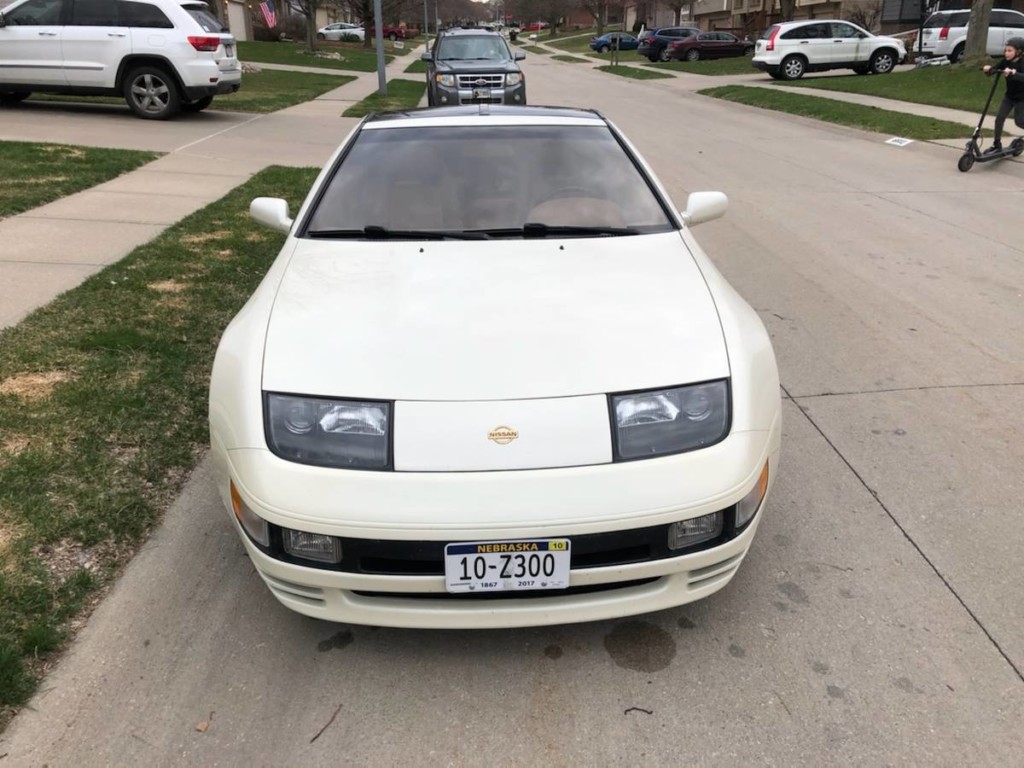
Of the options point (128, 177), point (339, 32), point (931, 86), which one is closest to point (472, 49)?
point (128, 177)

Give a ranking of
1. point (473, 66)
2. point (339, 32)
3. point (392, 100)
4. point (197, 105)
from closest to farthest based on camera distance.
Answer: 1. point (197, 105)
2. point (473, 66)
3. point (392, 100)
4. point (339, 32)

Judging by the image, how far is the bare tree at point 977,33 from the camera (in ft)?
63.1

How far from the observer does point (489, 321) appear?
268 cm

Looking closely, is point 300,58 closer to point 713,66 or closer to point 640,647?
point 713,66

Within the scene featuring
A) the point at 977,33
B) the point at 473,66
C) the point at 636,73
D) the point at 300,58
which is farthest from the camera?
the point at 636,73

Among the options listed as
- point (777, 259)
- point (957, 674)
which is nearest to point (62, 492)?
point (957, 674)

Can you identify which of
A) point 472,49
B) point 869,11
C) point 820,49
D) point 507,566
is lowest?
point 507,566

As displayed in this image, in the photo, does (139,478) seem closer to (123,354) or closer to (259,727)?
(123,354)

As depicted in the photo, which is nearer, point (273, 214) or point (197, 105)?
point (273, 214)

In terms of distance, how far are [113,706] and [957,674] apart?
8.18 feet

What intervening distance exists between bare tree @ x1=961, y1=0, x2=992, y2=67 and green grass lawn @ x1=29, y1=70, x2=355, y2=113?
15.9 m

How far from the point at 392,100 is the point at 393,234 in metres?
16.4

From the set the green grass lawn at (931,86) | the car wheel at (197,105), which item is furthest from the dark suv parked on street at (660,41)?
the car wheel at (197,105)

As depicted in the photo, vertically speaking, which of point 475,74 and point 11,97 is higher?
point 475,74
